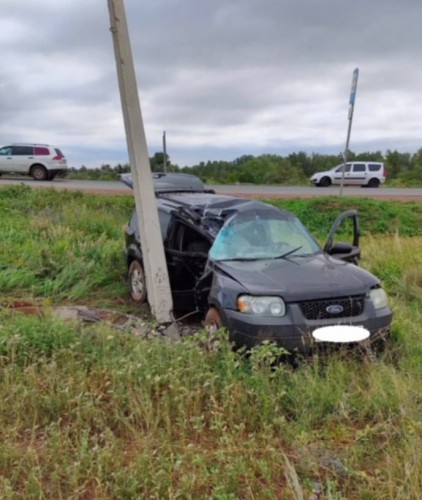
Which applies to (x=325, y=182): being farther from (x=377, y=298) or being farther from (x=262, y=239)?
(x=377, y=298)

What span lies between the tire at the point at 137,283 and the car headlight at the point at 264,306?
9.37ft

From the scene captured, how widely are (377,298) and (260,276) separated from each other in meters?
1.23

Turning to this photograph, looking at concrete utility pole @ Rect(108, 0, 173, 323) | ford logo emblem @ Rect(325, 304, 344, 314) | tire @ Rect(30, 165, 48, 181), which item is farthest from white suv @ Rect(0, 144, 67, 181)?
ford logo emblem @ Rect(325, 304, 344, 314)

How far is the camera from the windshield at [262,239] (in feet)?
18.7

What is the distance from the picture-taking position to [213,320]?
518 centimetres

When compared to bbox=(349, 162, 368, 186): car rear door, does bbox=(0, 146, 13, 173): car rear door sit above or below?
above

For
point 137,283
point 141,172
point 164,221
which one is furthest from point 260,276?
point 137,283

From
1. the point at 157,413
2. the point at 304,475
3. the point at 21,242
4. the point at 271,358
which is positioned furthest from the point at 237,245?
the point at 21,242

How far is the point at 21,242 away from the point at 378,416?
7.84 metres

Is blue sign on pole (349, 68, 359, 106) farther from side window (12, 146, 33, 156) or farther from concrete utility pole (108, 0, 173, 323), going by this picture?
side window (12, 146, 33, 156)

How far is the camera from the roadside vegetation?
2.88m

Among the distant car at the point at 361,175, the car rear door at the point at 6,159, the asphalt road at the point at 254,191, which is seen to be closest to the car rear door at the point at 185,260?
the asphalt road at the point at 254,191

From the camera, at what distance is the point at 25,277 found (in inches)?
306

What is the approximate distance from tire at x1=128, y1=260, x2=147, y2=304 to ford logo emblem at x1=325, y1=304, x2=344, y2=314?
326 centimetres
